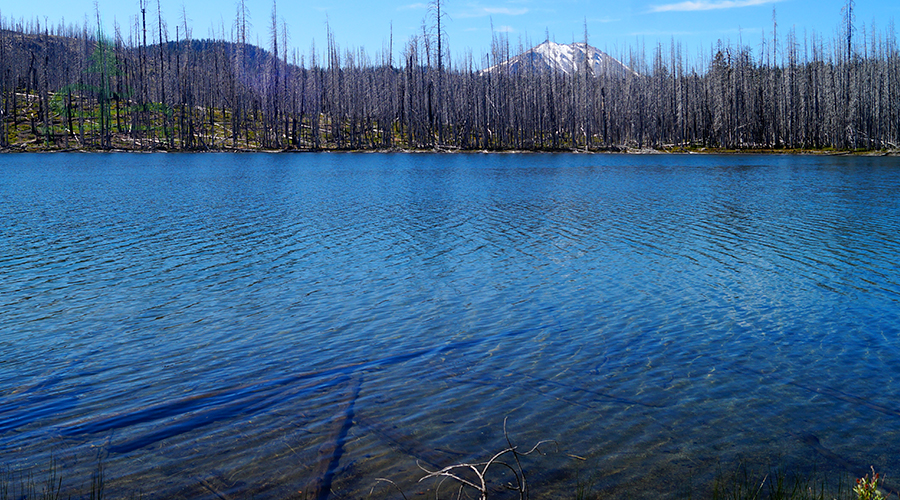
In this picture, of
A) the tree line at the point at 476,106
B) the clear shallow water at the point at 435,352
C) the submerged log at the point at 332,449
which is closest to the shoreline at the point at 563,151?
the tree line at the point at 476,106

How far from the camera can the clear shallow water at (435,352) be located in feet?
20.5

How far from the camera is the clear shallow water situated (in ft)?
20.5

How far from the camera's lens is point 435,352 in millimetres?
9641

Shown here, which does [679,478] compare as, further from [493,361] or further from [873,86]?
[873,86]

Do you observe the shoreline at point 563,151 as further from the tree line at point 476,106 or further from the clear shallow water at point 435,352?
the clear shallow water at point 435,352

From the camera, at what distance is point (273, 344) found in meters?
9.95

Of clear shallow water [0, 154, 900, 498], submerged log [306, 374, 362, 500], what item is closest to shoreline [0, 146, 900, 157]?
clear shallow water [0, 154, 900, 498]

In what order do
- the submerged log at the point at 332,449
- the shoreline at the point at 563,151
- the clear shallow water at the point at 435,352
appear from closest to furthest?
the submerged log at the point at 332,449 < the clear shallow water at the point at 435,352 < the shoreline at the point at 563,151

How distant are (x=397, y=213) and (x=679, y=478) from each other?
74.4ft

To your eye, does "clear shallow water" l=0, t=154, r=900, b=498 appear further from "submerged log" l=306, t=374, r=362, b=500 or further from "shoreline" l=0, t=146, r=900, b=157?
"shoreline" l=0, t=146, r=900, b=157

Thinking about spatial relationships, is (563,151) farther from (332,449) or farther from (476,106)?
(332,449)

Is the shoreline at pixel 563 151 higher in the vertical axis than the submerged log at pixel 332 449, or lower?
higher

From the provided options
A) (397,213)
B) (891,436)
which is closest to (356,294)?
(891,436)

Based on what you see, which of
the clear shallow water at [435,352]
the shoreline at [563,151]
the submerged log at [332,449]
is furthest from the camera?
the shoreline at [563,151]
